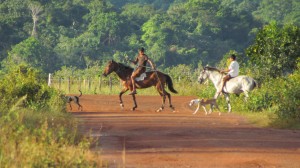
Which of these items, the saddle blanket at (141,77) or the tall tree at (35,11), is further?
the tall tree at (35,11)

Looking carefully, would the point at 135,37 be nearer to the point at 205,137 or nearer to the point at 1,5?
the point at 1,5

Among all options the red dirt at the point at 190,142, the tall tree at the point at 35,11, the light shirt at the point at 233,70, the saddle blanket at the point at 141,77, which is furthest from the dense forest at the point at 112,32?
the red dirt at the point at 190,142

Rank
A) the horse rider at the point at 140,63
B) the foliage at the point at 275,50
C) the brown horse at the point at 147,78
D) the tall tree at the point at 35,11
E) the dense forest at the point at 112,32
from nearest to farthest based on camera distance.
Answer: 1. the horse rider at the point at 140,63
2. the brown horse at the point at 147,78
3. the foliage at the point at 275,50
4. the dense forest at the point at 112,32
5. the tall tree at the point at 35,11

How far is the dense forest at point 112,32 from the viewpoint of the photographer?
82.7 metres

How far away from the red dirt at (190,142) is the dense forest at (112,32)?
50.9 meters

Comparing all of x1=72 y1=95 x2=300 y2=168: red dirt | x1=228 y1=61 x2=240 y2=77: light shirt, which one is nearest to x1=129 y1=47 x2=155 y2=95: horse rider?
x1=228 y1=61 x2=240 y2=77: light shirt

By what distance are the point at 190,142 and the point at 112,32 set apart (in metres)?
72.8

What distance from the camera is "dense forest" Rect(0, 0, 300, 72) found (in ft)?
271

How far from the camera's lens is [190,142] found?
17.1m

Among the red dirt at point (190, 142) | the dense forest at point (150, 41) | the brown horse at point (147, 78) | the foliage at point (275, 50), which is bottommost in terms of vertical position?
the red dirt at point (190, 142)

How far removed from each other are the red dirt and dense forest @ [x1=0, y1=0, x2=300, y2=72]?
50866mm

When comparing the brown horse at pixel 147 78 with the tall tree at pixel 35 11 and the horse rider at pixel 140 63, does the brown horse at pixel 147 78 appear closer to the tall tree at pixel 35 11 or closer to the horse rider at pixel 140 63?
the horse rider at pixel 140 63

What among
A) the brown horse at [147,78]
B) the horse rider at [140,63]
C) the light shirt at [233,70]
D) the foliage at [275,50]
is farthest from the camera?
the foliage at [275,50]

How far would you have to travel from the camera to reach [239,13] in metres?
105
